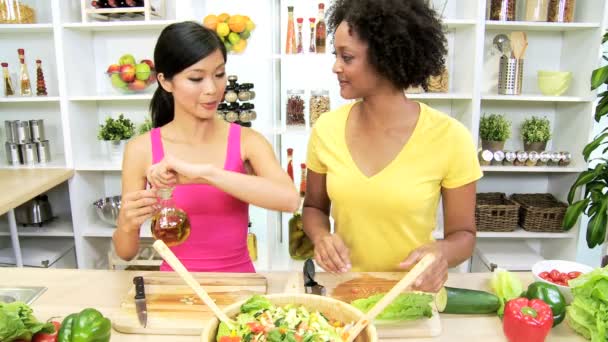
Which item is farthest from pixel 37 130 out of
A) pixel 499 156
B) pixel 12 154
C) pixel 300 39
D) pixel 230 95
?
pixel 499 156

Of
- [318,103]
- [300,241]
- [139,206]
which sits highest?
[318,103]

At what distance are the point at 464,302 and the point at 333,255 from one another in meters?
0.32

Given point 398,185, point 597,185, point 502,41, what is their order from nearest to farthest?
point 398,185 → point 597,185 → point 502,41

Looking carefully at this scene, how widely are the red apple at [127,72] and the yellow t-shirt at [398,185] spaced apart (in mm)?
1677

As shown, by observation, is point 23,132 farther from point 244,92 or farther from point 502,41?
point 502,41

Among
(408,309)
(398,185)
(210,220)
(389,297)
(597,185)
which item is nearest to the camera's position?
(389,297)

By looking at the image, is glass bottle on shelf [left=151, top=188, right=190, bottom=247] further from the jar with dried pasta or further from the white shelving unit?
the jar with dried pasta

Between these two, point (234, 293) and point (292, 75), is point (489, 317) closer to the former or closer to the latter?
point (234, 293)

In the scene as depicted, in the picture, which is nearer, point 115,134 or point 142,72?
point 142,72

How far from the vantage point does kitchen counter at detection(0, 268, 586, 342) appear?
1.04 metres

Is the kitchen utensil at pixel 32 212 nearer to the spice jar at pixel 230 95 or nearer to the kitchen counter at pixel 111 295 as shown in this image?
the spice jar at pixel 230 95

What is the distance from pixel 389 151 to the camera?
4.37 feet

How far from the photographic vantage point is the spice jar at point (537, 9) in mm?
2697

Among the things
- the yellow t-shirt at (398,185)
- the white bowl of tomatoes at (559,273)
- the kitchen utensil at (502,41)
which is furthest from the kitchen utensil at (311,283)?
the kitchen utensil at (502,41)
